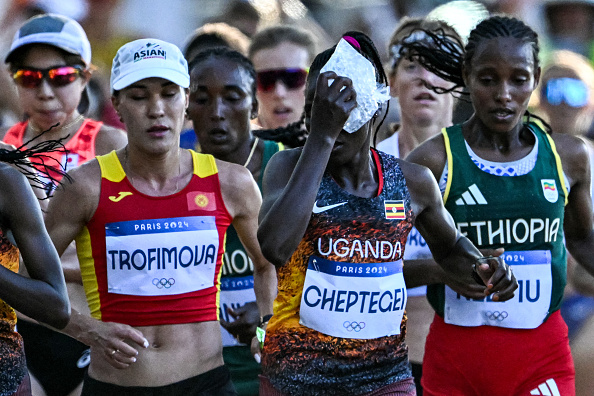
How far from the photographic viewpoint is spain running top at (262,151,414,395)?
4340 millimetres

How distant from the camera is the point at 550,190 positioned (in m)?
5.34

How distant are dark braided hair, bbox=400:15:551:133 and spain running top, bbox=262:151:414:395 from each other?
4.86 feet

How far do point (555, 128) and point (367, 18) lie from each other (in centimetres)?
380

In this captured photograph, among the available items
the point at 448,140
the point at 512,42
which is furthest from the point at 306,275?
the point at 512,42

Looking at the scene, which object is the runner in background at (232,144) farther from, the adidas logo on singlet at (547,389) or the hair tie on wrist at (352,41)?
the hair tie on wrist at (352,41)

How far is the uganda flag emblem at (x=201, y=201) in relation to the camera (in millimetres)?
5090

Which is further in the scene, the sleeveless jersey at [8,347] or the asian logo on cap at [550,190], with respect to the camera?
the asian logo on cap at [550,190]

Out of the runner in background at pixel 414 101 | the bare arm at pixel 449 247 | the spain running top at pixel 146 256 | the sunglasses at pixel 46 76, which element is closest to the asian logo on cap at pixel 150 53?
the spain running top at pixel 146 256

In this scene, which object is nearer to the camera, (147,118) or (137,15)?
(147,118)

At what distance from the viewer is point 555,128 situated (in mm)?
8695

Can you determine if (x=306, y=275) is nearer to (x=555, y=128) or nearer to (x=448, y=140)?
(x=448, y=140)

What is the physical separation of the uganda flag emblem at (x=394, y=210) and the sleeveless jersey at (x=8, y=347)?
4.91ft

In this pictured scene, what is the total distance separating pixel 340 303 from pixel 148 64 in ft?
5.11

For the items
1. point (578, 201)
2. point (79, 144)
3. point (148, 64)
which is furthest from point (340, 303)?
point (79, 144)
